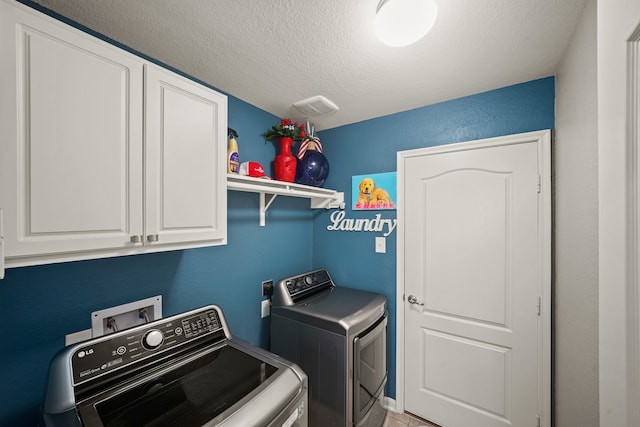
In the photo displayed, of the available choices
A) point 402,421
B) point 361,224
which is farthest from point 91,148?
point 402,421

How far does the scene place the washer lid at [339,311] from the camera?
148 centimetres

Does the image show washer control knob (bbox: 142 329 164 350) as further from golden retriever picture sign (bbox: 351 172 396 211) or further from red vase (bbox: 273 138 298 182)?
golden retriever picture sign (bbox: 351 172 396 211)

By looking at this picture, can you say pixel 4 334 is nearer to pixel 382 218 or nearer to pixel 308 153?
pixel 308 153

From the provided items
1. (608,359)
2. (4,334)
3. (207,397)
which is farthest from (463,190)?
(4,334)

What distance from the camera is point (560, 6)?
1.01m

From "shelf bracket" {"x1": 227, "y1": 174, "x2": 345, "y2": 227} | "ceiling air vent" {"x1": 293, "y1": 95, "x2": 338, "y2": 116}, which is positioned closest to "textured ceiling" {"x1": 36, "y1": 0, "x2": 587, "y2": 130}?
"ceiling air vent" {"x1": 293, "y1": 95, "x2": 338, "y2": 116}

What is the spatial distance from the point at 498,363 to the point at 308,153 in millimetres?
1998

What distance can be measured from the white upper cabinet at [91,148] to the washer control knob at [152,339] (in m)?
0.37

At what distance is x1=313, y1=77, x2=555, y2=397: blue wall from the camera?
1.58 meters

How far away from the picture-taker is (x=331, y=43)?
1.23 meters

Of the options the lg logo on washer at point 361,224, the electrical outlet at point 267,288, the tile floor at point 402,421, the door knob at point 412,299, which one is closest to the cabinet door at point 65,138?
the electrical outlet at point 267,288

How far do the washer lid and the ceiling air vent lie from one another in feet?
4.80

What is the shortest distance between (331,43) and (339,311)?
60.3 inches

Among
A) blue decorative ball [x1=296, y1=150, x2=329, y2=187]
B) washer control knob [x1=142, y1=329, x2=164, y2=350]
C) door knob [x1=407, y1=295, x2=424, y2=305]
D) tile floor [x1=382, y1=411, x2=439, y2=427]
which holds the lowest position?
tile floor [x1=382, y1=411, x2=439, y2=427]
